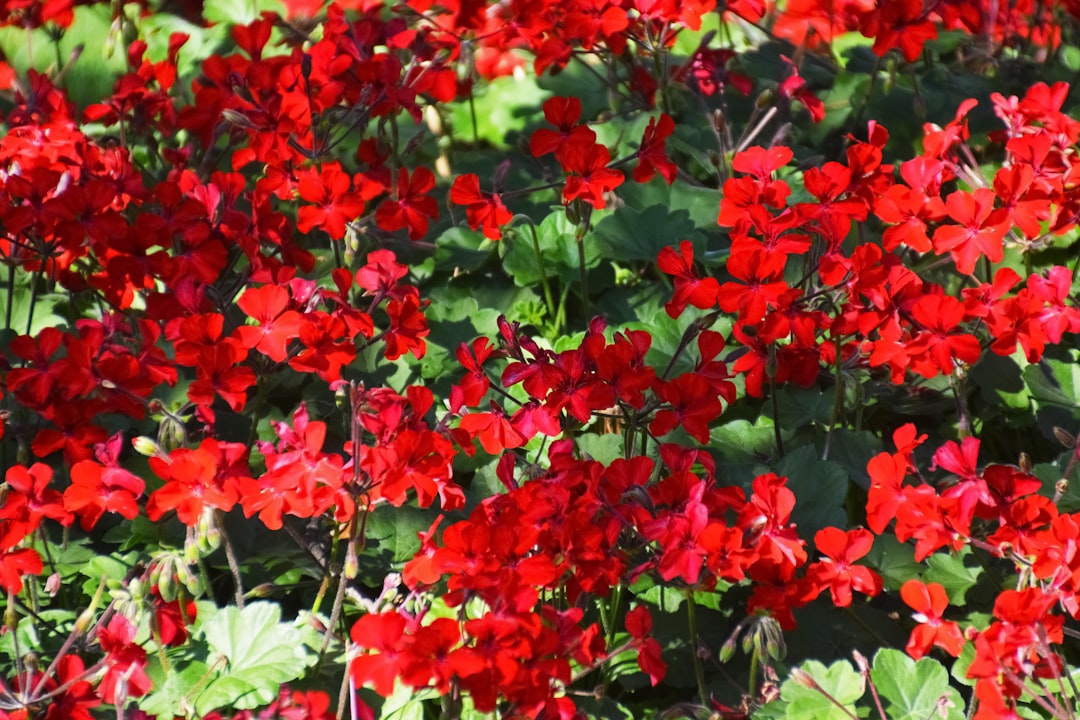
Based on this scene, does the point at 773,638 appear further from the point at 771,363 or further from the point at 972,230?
the point at 972,230

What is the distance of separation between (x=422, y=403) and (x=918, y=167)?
0.98 metres

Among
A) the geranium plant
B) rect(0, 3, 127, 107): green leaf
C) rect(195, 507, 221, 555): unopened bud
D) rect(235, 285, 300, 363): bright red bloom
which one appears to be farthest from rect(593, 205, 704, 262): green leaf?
rect(0, 3, 127, 107): green leaf

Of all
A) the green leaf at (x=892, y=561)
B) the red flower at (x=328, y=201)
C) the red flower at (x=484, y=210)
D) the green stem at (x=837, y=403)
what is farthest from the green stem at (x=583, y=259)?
the green leaf at (x=892, y=561)

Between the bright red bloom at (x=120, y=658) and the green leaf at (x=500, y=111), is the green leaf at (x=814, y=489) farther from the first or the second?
the green leaf at (x=500, y=111)

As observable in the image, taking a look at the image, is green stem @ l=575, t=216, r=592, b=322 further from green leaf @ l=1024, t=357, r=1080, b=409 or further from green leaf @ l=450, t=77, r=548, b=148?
green leaf @ l=450, t=77, r=548, b=148

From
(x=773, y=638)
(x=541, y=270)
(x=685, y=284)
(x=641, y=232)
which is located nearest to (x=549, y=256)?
(x=541, y=270)

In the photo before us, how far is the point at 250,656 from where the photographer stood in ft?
6.02

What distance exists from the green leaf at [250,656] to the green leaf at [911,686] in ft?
2.79

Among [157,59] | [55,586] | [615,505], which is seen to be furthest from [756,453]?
[157,59]

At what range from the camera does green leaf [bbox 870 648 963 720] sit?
1812 mm

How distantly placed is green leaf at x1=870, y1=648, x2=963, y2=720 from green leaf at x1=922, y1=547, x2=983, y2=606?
27cm

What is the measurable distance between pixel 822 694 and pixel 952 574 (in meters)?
A: 0.43

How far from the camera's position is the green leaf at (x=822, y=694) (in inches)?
69.7

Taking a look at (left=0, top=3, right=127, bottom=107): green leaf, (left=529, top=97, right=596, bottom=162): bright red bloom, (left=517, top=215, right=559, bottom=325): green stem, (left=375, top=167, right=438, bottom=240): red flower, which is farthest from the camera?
(left=0, top=3, right=127, bottom=107): green leaf
